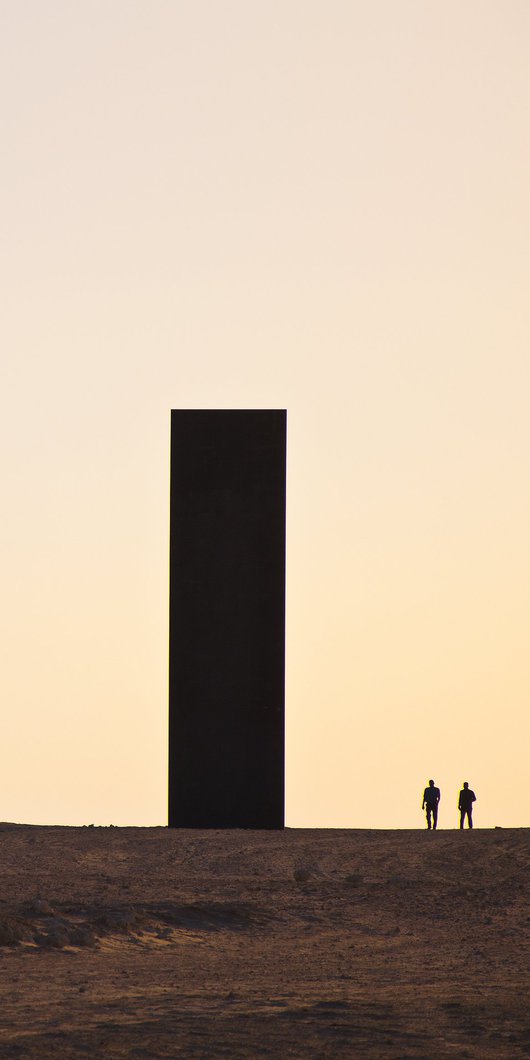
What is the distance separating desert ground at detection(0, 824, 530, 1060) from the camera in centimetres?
943

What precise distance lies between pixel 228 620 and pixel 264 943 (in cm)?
909

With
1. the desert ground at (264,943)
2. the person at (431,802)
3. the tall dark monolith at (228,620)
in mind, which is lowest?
the desert ground at (264,943)

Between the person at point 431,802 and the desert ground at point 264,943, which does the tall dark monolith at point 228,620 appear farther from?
the person at point 431,802

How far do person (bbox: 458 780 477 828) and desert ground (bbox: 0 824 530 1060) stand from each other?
2823 mm

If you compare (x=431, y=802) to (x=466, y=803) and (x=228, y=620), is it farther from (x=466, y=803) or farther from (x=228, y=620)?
(x=228, y=620)

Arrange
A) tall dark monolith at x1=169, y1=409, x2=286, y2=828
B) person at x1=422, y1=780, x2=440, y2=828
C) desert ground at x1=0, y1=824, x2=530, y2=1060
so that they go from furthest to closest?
person at x1=422, y1=780, x2=440, y2=828
tall dark monolith at x1=169, y1=409, x2=286, y2=828
desert ground at x1=0, y1=824, x2=530, y2=1060

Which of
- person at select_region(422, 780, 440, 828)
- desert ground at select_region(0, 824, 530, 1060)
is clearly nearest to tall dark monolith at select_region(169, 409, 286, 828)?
desert ground at select_region(0, 824, 530, 1060)

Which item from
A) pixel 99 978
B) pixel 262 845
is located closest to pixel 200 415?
A: pixel 262 845

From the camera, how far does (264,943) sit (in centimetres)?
1356

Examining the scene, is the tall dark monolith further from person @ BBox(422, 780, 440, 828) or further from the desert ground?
person @ BBox(422, 780, 440, 828)

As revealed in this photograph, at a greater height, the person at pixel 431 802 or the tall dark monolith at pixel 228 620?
the tall dark monolith at pixel 228 620

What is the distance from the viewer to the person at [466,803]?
23938 millimetres

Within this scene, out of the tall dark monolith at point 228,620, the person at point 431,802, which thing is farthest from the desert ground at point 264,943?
the person at point 431,802

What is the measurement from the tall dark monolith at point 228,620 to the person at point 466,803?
3092mm
